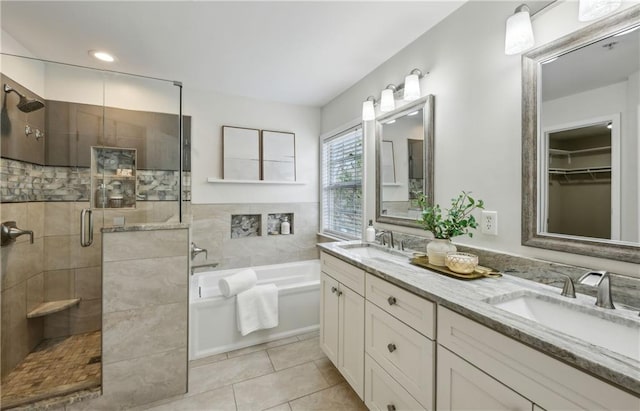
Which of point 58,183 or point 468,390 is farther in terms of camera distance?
point 58,183

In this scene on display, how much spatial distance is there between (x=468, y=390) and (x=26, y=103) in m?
3.25

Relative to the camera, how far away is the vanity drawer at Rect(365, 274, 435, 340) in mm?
1117

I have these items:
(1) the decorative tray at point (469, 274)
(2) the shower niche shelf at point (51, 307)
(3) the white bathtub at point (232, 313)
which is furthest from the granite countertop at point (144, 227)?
(1) the decorative tray at point (469, 274)

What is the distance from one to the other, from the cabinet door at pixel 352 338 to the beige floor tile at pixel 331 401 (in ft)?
0.46

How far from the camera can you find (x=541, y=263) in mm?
1212

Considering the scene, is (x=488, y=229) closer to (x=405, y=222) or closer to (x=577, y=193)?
(x=577, y=193)

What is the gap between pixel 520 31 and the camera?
3.97 ft

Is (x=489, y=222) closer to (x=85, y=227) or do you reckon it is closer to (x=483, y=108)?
(x=483, y=108)

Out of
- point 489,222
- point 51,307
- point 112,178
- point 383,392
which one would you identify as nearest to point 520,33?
point 489,222

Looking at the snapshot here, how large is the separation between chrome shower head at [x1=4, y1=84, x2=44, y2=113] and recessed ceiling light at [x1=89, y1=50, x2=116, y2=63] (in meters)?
0.56

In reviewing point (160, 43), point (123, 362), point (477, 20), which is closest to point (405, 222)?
point (477, 20)

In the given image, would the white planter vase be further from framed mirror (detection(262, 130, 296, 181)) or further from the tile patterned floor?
framed mirror (detection(262, 130, 296, 181))

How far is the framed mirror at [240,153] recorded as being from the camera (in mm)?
3006

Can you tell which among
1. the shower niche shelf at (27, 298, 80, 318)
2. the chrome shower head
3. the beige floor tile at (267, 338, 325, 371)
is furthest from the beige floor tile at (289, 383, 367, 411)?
the chrome shower head
